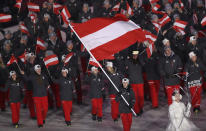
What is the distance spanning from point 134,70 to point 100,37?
4617 millimetres

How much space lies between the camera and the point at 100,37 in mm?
13633

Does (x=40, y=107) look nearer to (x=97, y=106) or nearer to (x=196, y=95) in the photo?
(x=97, y=106)

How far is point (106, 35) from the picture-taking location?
1366cm

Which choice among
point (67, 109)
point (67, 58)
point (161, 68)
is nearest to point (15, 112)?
point (67, 109)

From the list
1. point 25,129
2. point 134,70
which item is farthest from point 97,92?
point 25,129

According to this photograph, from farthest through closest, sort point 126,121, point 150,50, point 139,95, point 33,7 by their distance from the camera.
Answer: point 33,7 → point 139,95 → point 150,50 → point 126,121

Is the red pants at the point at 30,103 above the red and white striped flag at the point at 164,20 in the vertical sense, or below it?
below

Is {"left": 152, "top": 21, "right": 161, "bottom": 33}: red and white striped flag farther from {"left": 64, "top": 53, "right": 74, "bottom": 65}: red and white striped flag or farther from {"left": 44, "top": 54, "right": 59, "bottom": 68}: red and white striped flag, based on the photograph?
{"left": 44, "top": 54, "right": 59, "bottom": 68}: red and white striped flag

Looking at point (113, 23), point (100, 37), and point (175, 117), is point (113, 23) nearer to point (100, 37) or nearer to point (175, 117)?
point (100, 37)

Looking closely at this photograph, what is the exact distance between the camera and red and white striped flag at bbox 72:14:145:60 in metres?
13.5

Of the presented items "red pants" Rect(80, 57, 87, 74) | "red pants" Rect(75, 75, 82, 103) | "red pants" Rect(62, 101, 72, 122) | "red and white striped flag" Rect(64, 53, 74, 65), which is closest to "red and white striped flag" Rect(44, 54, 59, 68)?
"red and white striped flag" Rect(64, 53, 74, 65)

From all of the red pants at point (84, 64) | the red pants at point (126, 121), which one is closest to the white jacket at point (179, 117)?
the red pants at point (126, 121)

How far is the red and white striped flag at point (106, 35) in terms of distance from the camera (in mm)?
13523

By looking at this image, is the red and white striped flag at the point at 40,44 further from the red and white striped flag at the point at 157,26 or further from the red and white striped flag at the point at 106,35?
the red and white striped flag at the point at 106,35
